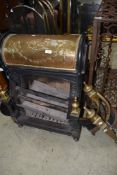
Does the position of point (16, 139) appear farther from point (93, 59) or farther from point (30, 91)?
point (93, 59)

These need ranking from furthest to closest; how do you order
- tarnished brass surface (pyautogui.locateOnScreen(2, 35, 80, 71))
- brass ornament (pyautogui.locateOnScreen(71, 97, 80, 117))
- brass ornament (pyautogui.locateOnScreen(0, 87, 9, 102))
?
brass ornament (pyautogui.locateOnScreen(0, 87, 9, 102)), brass ornament (pyautogui.locateOnScreen(71, 97, 80, 117)), tarnished brass surface (pyautogui.locateOnScreen(2, 35, 80, 71))

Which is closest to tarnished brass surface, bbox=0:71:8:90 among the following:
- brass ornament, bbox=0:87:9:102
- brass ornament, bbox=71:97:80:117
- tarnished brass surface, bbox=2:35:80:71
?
brass ornament, bbox=0:87:9:102

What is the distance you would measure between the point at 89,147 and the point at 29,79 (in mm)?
717


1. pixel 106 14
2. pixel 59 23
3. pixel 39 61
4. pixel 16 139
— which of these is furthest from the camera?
pixel 59 23

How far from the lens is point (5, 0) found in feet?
5.92

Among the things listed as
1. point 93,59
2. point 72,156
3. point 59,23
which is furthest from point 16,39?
point 72,156

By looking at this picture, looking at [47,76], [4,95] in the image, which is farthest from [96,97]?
[4,95]

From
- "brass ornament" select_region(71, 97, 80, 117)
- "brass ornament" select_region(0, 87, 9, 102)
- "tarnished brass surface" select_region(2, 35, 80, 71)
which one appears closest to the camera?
"tarnished brass surface" select_region(2, 35, 80, 71)

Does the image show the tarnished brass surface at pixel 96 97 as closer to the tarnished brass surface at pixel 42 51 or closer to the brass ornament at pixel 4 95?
the tarnished brass surface at pixel 42 51

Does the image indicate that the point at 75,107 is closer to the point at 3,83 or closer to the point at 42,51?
the point at 42,51

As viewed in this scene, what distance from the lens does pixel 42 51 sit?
1.10 metres

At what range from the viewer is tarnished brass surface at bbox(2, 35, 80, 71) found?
3.48 ft

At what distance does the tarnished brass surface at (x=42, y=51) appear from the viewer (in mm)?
1061

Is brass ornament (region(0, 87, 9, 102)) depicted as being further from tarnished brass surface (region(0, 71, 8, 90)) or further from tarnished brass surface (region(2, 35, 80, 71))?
tarnished brass surface (region(2, 35, 80, 71))
